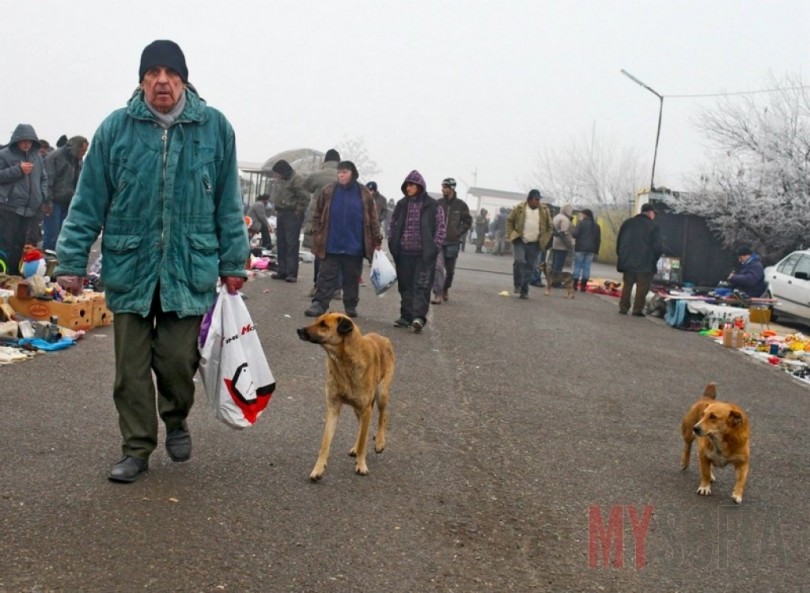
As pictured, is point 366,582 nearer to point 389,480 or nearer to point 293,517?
point 293,517

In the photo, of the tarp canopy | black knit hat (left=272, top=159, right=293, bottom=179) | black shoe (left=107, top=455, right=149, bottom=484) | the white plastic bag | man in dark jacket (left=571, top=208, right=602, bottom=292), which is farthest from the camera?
the tarp canopy

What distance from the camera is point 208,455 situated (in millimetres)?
5992

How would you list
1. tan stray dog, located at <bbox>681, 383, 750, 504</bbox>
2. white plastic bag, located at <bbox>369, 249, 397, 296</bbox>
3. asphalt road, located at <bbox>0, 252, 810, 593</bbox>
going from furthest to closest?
white plastic bag, located at <bbox>369, 249, 397, 296</bbox>, tan stray dog, located at <bbox>681, 383, 750, 504</bbox>, asphalt road, located at <bbox>0, 252, 810, 593</bbox>

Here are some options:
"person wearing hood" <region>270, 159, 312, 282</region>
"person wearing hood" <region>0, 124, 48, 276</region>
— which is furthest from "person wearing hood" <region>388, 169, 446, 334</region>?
"person wearing hood" <region>0, 124, 48, 276</region>

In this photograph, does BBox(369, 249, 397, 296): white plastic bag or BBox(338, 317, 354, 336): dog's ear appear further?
BBox(369, 249, 397, 296): white plastic bag

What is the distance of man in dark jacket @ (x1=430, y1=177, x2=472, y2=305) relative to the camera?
16.6 m

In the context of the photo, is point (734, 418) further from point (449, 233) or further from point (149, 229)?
point (449, 233)

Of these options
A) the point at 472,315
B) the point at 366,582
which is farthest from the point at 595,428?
the point at 472,315

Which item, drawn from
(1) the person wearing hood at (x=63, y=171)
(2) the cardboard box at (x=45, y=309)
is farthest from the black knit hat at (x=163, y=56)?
(1) the person wearing hood at (x=63, y=171)

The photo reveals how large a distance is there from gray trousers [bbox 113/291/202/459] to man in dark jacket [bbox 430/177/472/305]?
1100 centimetres

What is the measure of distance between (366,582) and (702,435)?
290 centimetres

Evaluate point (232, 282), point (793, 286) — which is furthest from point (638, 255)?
point (232, 282)

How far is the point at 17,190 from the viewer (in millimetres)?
12531

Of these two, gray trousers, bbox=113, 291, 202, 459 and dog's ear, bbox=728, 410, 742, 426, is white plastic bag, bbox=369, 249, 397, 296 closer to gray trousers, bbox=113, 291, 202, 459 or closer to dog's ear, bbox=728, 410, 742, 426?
dog's ear, bbox=728, 410, 742, 426
